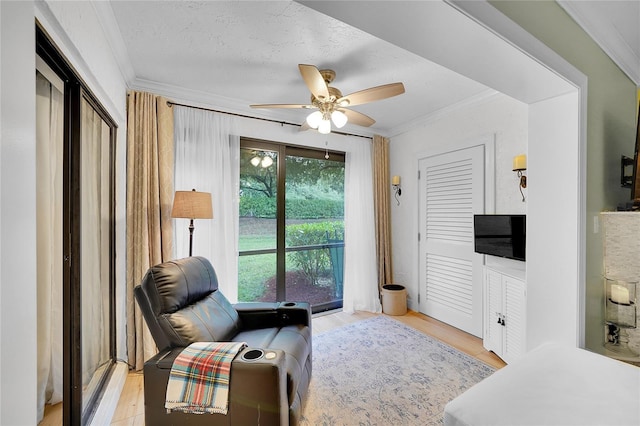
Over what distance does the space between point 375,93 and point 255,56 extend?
3.15 feet

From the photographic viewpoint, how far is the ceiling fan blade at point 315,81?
1.81 metres

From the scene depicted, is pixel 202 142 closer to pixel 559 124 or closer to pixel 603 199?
pixel 559 124

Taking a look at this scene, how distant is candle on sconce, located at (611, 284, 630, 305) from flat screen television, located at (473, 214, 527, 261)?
26.3 inches

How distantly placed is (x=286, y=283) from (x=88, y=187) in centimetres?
227

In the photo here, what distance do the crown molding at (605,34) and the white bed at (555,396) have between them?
1.71 meters

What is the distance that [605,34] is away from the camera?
1705 mm

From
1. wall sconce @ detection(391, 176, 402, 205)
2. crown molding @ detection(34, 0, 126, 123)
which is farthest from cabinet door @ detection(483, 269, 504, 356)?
crown molding @ detection(34, 0, 126, 123)

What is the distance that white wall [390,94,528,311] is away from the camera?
106 inches

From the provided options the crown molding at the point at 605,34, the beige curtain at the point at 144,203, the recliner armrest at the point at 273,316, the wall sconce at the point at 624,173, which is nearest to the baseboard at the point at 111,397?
the beige curtain at the point at 144,203

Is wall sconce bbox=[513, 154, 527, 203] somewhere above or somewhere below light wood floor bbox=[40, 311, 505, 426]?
above

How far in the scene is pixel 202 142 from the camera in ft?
9.27

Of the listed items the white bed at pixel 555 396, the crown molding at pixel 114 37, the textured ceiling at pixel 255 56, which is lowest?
the white bed at pixel 555 396

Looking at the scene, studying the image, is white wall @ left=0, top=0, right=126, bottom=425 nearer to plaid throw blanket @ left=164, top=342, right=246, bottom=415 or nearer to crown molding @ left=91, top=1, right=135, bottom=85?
plaid throw blanket @ left=164, top=342, right=246, bottom=415

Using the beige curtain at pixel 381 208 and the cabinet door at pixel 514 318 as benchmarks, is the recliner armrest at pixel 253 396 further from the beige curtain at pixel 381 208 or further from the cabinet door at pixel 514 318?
the beige curtain at pixel 381 208
